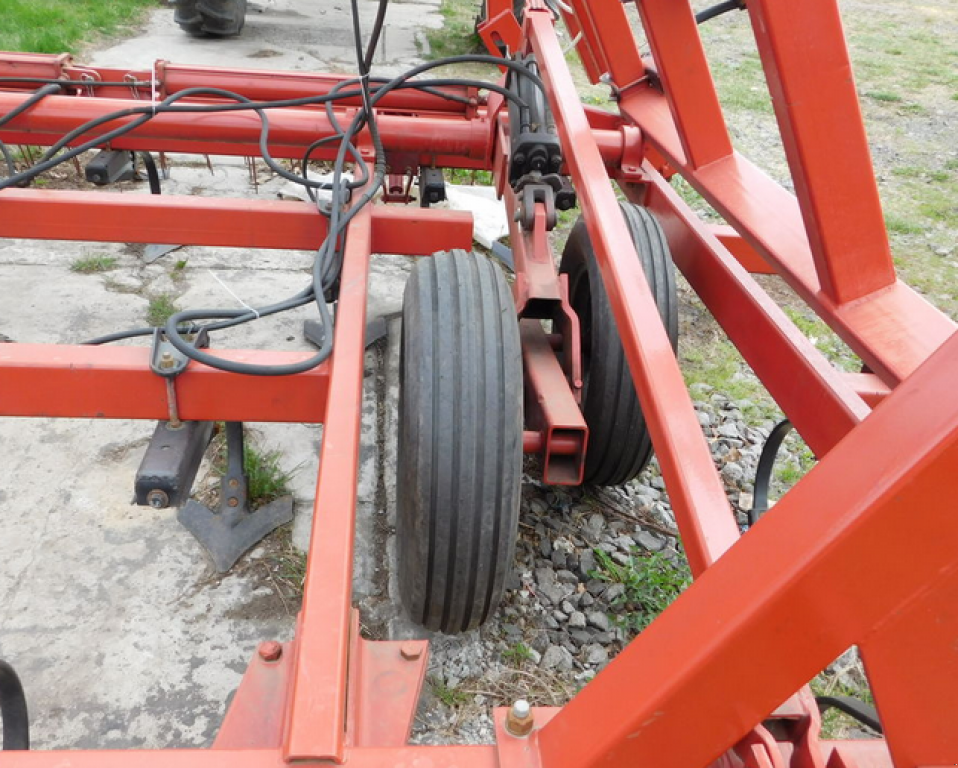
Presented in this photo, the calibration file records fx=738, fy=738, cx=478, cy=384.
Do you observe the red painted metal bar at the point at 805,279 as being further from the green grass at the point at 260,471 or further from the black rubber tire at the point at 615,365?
the green grass at the point at 260,471

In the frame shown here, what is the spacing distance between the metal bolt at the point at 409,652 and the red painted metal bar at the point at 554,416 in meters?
0.69

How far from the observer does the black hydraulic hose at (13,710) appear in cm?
112

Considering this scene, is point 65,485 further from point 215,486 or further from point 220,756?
point 220,756

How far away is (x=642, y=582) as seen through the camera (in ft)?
6.74

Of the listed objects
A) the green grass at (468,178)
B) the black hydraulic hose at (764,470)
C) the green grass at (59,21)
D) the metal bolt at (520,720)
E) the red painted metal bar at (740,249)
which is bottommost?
the black hydraulic hose at (764,470)

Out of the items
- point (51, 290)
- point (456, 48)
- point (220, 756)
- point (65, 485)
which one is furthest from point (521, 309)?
point (456, 48)

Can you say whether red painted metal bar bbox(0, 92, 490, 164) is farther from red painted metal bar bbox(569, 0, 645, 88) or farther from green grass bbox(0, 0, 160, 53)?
green grass bbox(0, 0, 160, 53)

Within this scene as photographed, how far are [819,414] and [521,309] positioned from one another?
82cm

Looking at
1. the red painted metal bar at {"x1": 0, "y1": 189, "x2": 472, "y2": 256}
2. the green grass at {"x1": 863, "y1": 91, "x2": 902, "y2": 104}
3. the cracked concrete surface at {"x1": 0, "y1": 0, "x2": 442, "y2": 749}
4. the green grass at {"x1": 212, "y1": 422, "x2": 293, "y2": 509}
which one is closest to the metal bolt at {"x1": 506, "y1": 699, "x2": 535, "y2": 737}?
the cracked concrete surface at {"x1": 0, "y1": 0, "x2": 442, "y2": 749}

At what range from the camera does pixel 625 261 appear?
1423 millimetres

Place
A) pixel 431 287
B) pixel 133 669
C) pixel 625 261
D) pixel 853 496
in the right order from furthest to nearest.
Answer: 1. pixel 133 669
2. pixel 431 287
3. pixel 625 261
4. pixel 853 496

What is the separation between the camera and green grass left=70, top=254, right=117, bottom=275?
3291 mm

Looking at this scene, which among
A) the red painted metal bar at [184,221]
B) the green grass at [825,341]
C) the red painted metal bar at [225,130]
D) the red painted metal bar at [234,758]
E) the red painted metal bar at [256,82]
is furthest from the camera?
the green grass at [825,341]

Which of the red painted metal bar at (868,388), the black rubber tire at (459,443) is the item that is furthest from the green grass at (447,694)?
the red painted metal bar at (868,388)
